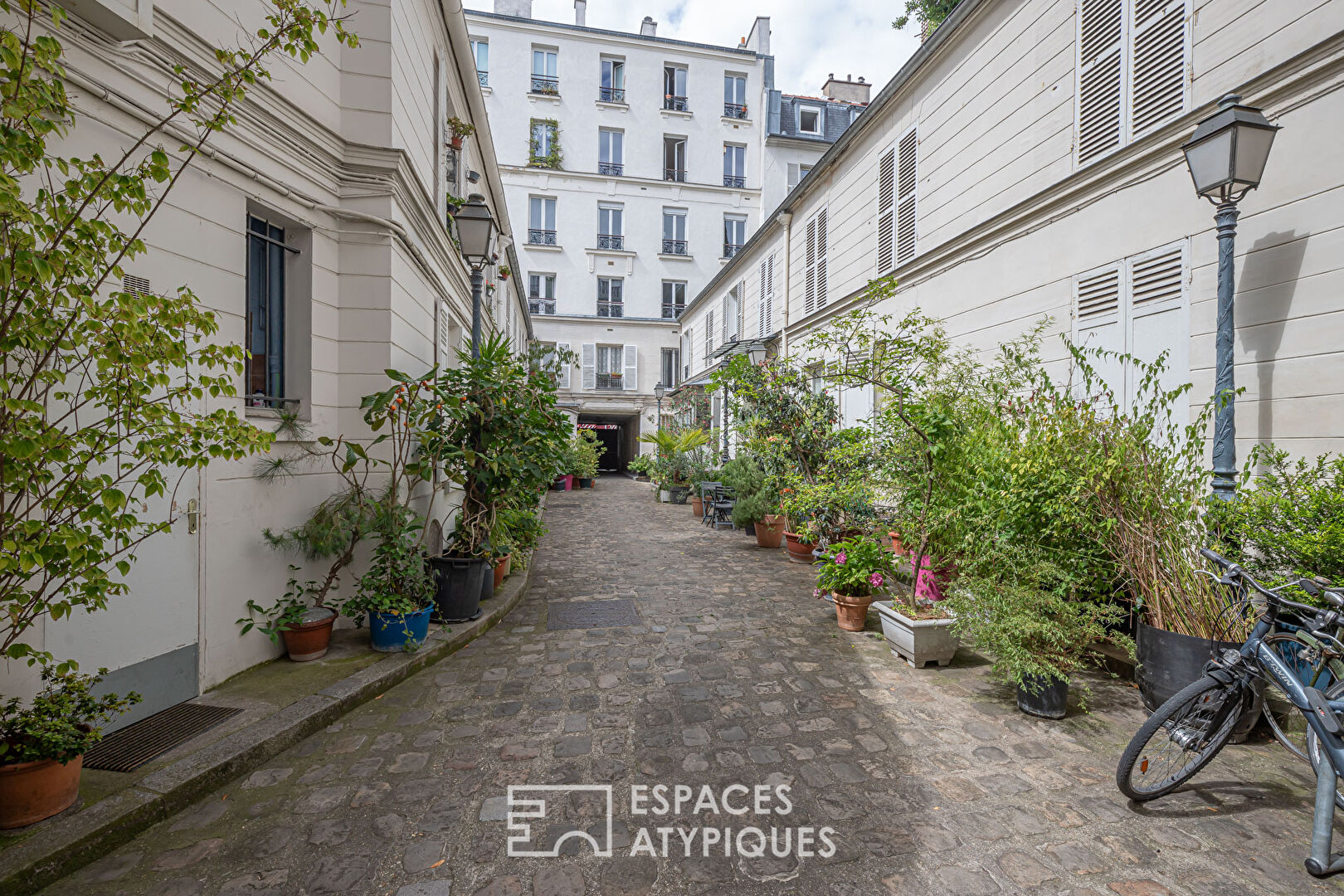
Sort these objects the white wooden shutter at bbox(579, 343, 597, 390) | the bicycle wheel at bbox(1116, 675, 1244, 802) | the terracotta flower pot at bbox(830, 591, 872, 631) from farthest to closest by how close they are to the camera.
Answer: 1. the white wooden shutter at bbox(579, 343, 597, 390)
2. the terracotta flower pot at bbox(830, 591, 872, 631)
3. the bicycle wheel at bbox(1116, 675, 1244, 802)

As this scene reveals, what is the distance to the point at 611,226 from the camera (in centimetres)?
2550

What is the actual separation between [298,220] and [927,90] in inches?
296

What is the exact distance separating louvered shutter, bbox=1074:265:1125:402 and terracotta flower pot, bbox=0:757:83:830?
679 cm

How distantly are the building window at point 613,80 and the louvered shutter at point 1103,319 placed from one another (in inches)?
962

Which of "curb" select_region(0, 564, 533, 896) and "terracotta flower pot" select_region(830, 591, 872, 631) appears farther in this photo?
"terracotta flower pot" select_region(830, 591, 872, 631)

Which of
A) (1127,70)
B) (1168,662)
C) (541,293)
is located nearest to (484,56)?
(541,293)

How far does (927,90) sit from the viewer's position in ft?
26.0

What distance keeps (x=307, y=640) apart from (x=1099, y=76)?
7822 mm

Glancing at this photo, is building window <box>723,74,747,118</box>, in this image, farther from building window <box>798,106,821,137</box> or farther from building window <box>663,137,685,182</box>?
building window <box>798,106,821,137</box>

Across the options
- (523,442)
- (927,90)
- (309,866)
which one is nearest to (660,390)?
(927,90)

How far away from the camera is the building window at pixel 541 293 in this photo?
973 inches

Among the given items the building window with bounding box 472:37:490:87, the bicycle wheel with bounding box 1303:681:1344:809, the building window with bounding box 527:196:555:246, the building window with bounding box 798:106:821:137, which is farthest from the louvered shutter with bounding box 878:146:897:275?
the building window with bounding box 472:37:490:87

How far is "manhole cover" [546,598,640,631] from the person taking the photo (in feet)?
18.7

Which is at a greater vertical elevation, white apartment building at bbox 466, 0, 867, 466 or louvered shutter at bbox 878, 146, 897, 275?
white apartment building at bbox 466, 0, 867, 466
